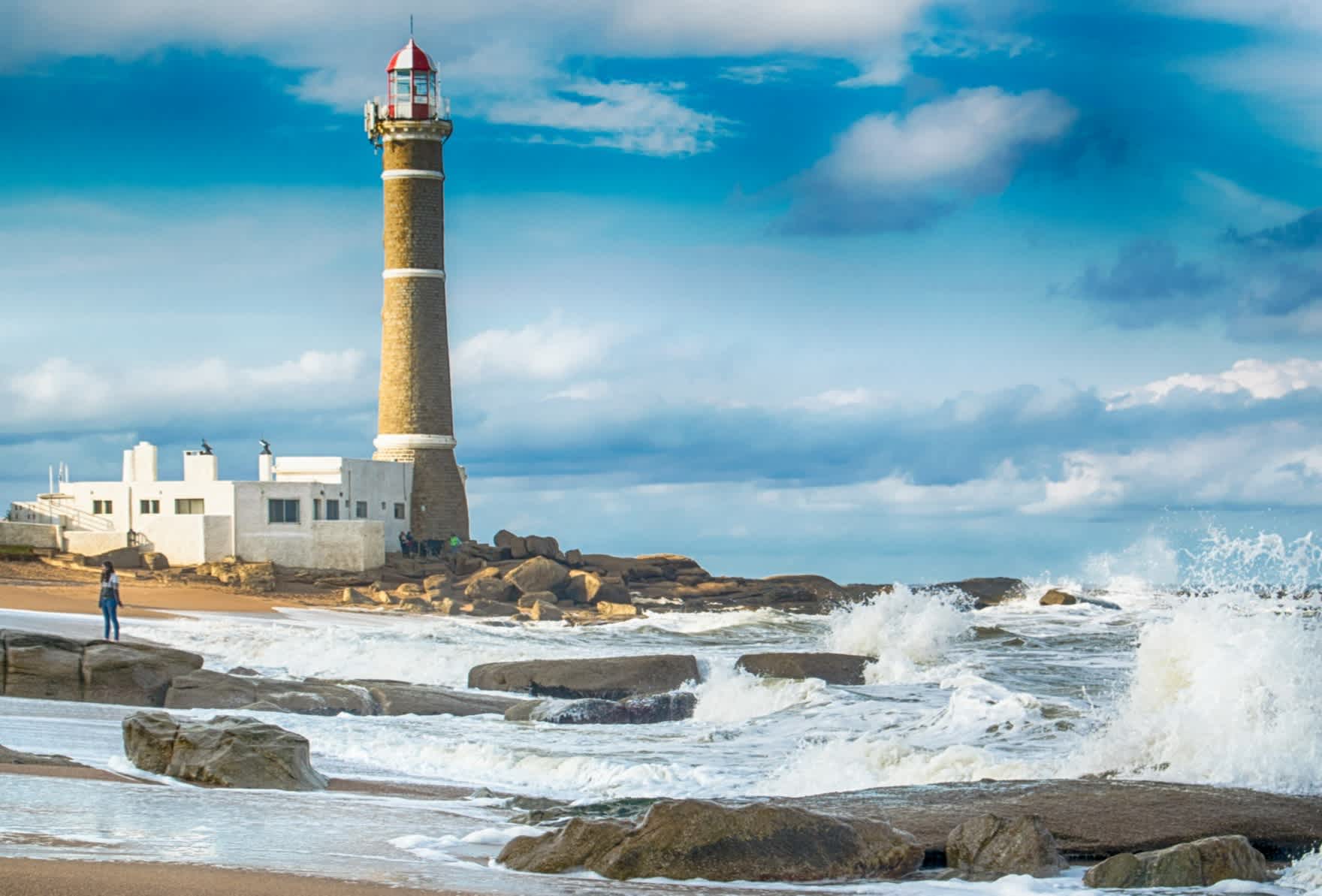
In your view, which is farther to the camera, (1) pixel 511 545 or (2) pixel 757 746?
(1) pixel 511 545

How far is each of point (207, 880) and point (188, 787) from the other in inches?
137

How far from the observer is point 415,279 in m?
37.4

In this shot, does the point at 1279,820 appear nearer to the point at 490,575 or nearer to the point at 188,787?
Result: the point at 188,787

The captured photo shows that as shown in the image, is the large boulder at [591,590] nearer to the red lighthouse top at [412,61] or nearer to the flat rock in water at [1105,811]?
→ the red lighthouse top at [412,61]

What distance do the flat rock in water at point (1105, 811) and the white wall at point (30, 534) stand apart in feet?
103

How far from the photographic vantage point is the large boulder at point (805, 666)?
59.5 ft

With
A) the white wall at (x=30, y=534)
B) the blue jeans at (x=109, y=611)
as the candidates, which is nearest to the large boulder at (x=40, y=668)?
the blue jeans at (x=109, y=611)

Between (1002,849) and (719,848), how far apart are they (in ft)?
4.81

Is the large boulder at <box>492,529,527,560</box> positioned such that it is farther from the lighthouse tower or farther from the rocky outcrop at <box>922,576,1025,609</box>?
the rocky outcrop at <box>922,576,1025,609</box>

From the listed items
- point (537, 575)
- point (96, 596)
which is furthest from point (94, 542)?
point (537, 575)

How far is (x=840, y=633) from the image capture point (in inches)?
927

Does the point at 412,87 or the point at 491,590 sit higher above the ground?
the point at 412,87

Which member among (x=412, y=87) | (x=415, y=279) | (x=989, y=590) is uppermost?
(x=412, y=87)

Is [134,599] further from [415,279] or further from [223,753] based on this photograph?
[223,753]
